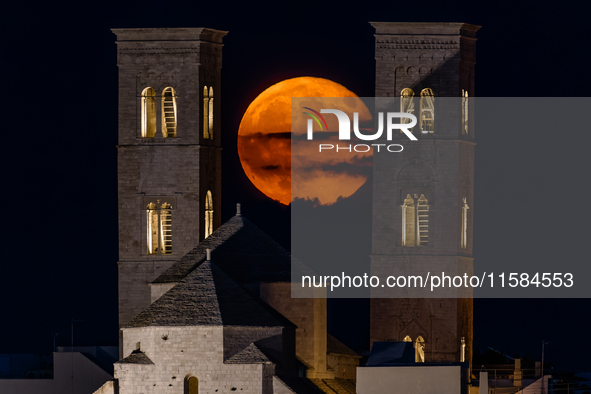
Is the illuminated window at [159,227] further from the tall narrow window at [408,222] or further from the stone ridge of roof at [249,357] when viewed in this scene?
the stone ridge of roof at [249,357]

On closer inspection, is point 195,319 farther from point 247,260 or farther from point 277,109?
point 277,109

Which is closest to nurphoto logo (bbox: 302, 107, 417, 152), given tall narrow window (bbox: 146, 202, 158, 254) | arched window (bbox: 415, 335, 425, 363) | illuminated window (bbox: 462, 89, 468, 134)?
illuminated window (bbox: 462, 89, 468, 134)

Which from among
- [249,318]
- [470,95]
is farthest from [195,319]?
[470,95]

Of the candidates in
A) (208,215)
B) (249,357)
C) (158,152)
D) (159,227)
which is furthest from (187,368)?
(158,152)

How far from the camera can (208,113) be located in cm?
6456

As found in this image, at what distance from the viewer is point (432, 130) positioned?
63.4m

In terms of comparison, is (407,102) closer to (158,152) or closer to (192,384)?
(158,152)

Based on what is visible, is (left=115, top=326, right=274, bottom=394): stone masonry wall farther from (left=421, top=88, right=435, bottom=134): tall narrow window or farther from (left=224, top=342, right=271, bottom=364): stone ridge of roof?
(left=421, top=88, right=435, bottom=134): tall narrow window

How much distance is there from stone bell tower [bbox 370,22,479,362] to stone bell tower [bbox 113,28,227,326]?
6.38 meters

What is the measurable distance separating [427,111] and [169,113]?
9.24m

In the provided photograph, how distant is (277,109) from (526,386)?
1359 cm

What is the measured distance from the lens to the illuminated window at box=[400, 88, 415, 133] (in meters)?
62.9

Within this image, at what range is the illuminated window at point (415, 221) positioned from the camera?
63.5 meters

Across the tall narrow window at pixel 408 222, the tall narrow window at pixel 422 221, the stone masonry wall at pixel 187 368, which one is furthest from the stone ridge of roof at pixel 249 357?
the tall narrow window at pixel 422 221
